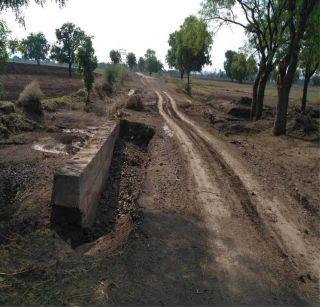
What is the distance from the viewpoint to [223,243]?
6.69 metres

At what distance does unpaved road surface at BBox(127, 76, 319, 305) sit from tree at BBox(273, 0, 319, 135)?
7.04 meters

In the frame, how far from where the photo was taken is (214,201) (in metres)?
8.74

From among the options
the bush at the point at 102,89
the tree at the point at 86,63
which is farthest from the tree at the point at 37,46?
the tree at the point at 86,63

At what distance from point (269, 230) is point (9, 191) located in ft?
21.3

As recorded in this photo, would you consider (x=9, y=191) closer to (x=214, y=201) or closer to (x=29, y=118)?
(x=214, y=201)

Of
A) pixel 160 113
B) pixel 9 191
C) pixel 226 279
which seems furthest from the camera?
pixel 160 113

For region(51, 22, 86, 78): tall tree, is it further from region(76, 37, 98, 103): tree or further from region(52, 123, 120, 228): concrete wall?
region(52, 123, 120, 228): concrete wall

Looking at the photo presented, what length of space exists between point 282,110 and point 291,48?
2762 mm

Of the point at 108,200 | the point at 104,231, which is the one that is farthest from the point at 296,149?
the point at 104,231

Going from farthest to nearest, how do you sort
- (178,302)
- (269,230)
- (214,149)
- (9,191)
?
(214,149) → (9,191) → (269,230) → (178,302)

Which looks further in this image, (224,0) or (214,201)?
(224,0)

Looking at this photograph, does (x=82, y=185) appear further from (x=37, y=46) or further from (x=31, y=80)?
(x=37, y=46)

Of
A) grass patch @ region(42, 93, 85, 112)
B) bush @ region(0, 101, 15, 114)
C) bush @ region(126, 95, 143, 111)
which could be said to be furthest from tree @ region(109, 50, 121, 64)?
bush @ region(0, 101, 15, 114)

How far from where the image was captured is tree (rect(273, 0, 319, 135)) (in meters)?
15.3
